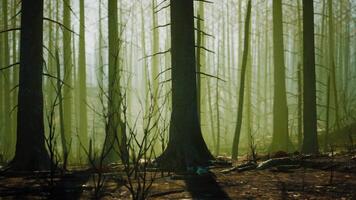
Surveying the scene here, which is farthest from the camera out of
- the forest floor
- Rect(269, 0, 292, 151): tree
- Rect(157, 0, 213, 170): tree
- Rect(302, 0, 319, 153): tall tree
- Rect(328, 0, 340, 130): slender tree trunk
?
Rect(269, 0, 292, 151): tree

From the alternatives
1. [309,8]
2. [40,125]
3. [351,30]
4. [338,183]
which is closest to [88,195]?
[40,125]

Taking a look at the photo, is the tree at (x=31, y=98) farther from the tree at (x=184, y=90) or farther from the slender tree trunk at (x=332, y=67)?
the slender tree trunk at (x=332, y=67)

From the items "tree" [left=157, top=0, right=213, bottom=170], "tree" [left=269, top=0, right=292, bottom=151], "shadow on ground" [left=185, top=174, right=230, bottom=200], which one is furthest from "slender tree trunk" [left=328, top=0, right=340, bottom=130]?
"shadow on ground" [left=185, top=174, right=230, bottom=200]

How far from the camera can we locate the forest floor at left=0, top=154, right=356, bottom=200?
15.2 ft

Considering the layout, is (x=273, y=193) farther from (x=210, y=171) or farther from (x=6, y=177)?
(x=6, y=177)

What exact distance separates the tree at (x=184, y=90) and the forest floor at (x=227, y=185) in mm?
924

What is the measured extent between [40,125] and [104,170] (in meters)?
1.54

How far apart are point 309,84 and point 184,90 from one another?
4.41 meters

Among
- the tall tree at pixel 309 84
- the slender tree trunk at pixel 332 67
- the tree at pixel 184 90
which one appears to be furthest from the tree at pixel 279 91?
the tree at pixel 184 90

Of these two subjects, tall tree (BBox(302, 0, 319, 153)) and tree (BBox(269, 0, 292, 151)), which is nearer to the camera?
tall tree (BBox(302, 0, 319, 153))

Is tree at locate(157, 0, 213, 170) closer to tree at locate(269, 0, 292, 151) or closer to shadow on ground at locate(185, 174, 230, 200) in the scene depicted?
shadow on ground at locate(185, 174, 230, 200)

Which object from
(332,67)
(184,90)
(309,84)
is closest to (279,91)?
(332,67)

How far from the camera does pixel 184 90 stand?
7.76 metres

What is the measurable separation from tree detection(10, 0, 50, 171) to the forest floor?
866mm
